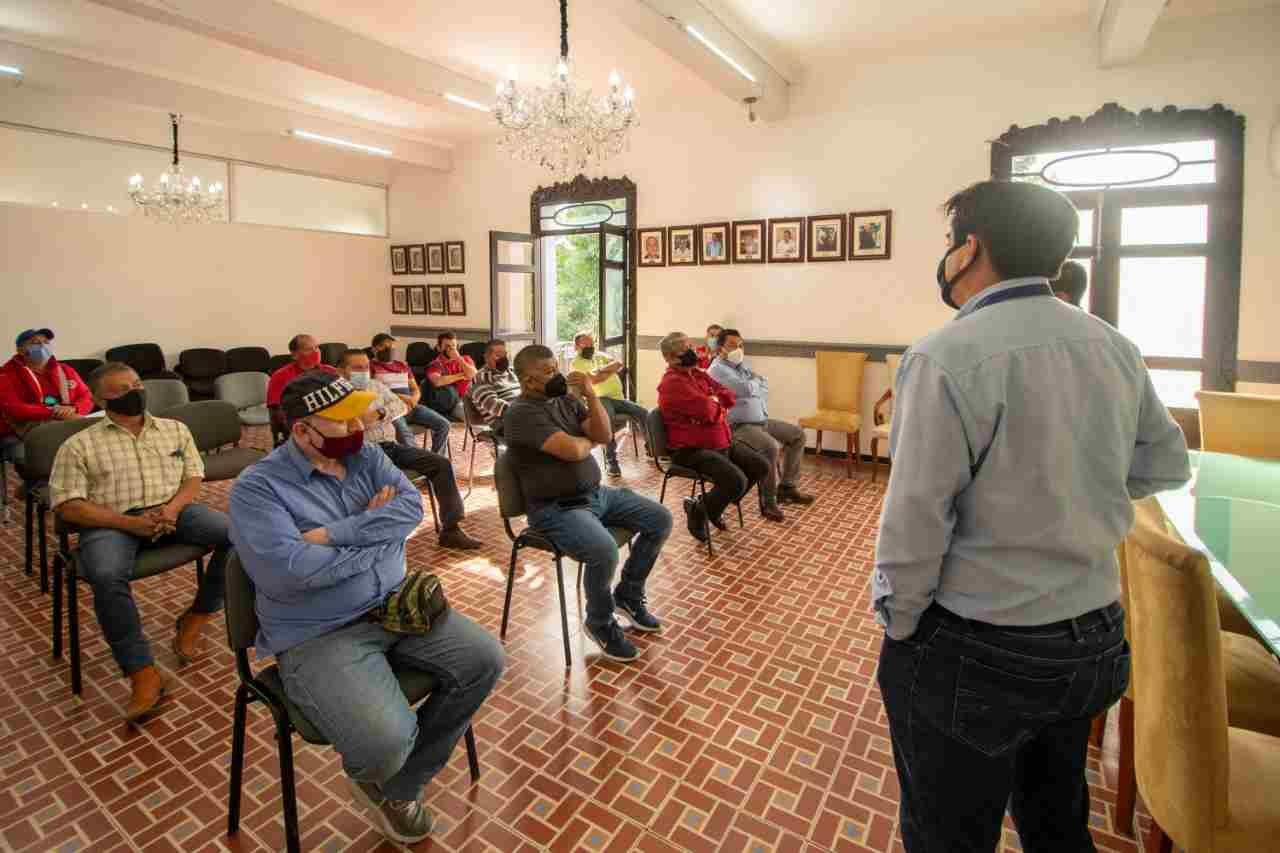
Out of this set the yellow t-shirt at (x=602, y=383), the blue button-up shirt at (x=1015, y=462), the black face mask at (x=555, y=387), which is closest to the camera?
the blue button-up shirt at (x=1015, y=462)

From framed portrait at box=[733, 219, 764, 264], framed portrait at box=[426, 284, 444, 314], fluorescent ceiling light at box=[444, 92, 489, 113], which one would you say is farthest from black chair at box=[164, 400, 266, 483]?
framed portrait at box=[426, 284, 444, 314]

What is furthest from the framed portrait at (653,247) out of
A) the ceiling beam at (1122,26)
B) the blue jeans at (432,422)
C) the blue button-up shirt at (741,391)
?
the ceiling beam at (1122,26)

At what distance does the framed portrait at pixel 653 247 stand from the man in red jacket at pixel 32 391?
5.18 metres

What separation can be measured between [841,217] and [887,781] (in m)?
5.34

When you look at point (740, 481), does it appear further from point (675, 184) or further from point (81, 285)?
point (81, 285)

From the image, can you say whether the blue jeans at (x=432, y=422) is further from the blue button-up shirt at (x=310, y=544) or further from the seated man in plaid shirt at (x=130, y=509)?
the blue button-up shirt at (x=310, y=544)

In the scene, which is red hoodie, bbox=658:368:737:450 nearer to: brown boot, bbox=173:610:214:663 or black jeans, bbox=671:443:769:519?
Answer: black jeans, bbox=671:443:769:519

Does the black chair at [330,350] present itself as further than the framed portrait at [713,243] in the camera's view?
Yes

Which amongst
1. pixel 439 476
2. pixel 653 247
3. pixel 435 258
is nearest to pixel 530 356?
pixel 439 476

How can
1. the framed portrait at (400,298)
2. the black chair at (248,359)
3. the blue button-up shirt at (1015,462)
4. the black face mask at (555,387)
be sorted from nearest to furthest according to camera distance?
1. the blue button-up shirt at (1015,462)
2. the black face mask at (555,387)
3. the black chair at (248,359)
4. the framed portrait at (400,298)

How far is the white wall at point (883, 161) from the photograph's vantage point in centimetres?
496

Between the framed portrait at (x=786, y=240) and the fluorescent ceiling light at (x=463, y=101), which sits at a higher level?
the fluorescent ceiling light at (x=463, y=101)

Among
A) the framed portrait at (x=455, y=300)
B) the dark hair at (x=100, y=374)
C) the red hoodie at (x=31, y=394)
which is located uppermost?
the framed portrait at (x=455, y=300)

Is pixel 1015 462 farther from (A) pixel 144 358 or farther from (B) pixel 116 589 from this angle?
(A) pixel 144 358
